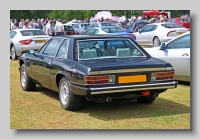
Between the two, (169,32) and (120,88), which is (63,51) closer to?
(120,88)

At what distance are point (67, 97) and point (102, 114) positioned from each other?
0.67 meters

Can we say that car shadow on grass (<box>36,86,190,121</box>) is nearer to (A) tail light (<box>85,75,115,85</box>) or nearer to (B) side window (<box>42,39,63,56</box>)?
(A) tail light (<box>85,75,115,85</box>)

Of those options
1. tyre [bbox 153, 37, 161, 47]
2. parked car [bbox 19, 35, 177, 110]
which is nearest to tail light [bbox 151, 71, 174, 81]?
parked car [bbox 19, 35, 177, 110]

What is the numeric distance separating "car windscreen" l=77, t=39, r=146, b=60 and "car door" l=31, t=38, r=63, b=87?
791 millimetres

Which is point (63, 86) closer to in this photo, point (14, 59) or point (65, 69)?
point (65, 69)

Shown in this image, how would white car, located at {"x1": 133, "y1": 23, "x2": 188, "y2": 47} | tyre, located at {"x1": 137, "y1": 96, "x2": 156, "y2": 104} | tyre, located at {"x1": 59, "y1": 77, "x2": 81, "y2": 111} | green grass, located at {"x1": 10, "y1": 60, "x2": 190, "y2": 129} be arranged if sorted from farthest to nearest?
white car, located at {"x1": 133, "y1": 23, "x2": 188, "y2": 47} → tyre, located at {"x1": 137, "y1": 96, "x2": 156, "y2": 104} → tyre, located at {"x1": 59, "y1": 77, "x2": 81, "y2": 111} → green grass, located at {"x1": 10, "y1": 60, "x2": 190, "y2": 129}

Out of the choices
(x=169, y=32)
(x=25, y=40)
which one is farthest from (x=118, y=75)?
(x=169, y=32)

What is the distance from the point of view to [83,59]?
21.6ft

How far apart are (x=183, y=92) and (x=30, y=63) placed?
335 centimetres

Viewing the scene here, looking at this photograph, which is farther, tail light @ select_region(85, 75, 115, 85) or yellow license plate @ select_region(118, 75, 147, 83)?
yellow license plate @ select_region(118, 75, 147, 83)

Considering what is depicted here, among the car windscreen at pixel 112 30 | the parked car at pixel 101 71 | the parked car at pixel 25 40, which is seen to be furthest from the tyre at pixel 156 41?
the parked car at pixel 101 71

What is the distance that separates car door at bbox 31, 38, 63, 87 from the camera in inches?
292

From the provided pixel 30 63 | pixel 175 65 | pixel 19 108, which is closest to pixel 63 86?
pixel 19 108

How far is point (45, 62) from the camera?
7516 mm
